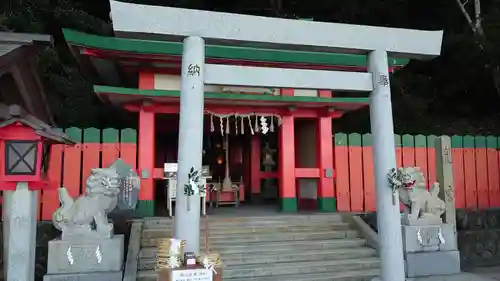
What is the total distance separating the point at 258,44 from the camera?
6164mm

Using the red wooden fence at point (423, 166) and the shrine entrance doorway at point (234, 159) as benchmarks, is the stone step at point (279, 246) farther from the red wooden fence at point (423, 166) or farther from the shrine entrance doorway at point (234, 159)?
the shrine entrance doorway at point (234, 159)

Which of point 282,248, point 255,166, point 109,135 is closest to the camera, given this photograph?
point 282,248

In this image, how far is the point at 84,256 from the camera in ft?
19.6

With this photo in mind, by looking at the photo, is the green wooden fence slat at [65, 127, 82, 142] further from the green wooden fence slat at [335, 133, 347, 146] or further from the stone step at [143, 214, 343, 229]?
the green wooden fence slat at [335, 133, 347, 146]

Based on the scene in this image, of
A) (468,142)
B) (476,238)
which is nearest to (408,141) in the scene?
(468,142)

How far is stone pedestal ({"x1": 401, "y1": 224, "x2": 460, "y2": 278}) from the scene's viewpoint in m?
7.23

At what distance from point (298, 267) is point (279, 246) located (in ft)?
1.97

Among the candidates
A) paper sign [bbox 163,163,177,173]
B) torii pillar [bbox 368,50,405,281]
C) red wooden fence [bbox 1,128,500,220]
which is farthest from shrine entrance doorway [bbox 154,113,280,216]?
torii pillar [bbox 368,50,405,281]

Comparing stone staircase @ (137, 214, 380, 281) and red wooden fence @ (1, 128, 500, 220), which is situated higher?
red wooden fence @ (1, 128, 500, 220)

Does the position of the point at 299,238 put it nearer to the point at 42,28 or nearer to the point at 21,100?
the point at 21,100

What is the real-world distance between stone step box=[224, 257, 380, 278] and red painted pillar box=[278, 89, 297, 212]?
2.78m

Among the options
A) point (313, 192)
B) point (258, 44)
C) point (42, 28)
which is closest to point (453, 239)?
point (313, 192)

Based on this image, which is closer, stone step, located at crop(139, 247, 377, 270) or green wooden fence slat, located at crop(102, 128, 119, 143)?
stone step, located at crop(139, 247, 377, 270)

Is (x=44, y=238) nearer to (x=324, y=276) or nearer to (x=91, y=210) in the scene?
(x=91, y=210)
